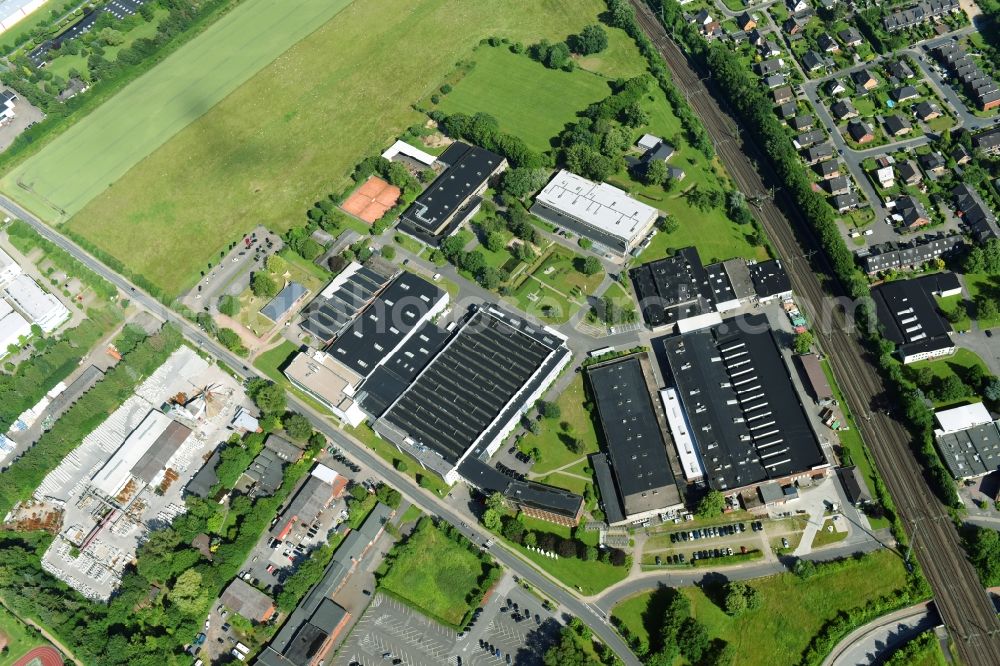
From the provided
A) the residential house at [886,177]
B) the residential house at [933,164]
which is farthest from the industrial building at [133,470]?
the residential house at [933,164]

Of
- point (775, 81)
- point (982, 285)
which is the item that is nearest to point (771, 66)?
point (775, 81)

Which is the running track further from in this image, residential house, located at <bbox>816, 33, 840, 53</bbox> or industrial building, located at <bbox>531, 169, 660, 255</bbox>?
residential house, located at <bbox>816, 33, 840, 53</bbox>

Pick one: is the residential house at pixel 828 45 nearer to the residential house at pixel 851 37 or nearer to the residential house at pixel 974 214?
the residential house at pixel 851 37

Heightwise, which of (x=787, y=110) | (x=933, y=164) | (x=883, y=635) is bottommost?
(x=883, y=635)

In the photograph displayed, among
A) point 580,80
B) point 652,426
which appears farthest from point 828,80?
point 652,426

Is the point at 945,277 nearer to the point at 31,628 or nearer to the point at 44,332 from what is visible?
the point at 31,628

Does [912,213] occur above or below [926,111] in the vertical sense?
below

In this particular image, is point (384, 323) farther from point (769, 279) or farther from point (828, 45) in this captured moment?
point (828, 45)
